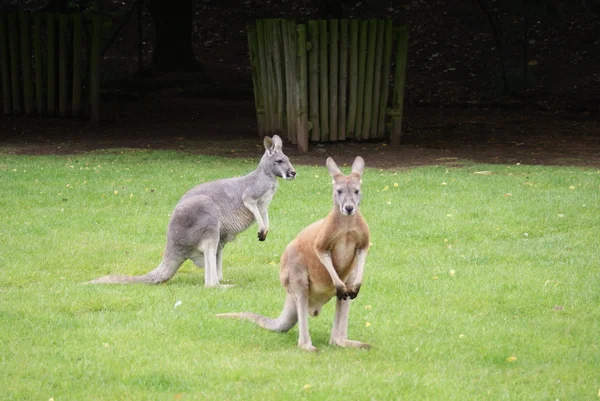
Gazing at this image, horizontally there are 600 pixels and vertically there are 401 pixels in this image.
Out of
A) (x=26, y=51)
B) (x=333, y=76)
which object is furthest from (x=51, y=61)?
(x=333, y=76)

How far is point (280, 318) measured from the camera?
6.02 metres

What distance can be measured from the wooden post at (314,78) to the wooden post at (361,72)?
0.77 m

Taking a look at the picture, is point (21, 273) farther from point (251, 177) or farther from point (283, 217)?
point (283, 217)

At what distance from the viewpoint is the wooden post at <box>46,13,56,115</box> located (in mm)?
17719

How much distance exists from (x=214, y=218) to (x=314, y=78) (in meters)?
8.03

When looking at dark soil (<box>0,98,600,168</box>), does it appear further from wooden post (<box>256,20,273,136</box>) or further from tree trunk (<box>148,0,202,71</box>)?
tree trunk (<box>148,0,202,71</box>)

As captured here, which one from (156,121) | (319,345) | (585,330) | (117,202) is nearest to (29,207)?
(117,202)

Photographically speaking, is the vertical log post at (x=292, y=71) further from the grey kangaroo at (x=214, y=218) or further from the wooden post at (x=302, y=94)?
the grey kangaroo at (x=214, y=218)

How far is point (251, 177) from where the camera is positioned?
7.99 m

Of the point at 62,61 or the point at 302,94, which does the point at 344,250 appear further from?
the point at 62,61

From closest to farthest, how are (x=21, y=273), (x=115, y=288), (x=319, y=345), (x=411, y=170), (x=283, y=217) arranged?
(x=319, y=345)
(x=115, y=288)
(x=21, y=273)
(x=283, y=217)
(x=411, y=170)

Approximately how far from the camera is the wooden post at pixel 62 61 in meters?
17.6

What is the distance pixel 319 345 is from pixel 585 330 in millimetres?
1825

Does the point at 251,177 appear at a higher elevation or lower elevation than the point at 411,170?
higher
